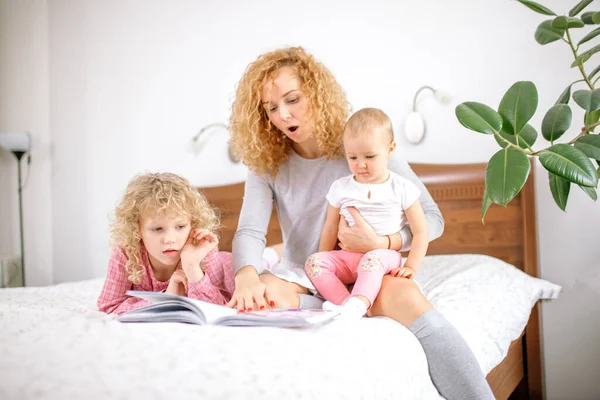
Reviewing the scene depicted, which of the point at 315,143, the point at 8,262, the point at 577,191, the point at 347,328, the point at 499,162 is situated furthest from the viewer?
the point at 8,262

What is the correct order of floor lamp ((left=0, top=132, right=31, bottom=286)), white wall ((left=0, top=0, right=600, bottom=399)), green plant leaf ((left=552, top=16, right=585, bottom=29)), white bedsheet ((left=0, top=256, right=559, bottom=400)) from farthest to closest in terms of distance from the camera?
1. floor lamp ((left=0, top=132, right=31, bottom=286))
2. white wall ((left=0, top=0, right=600, bottom=399))
3. green plant leaf ((left=552, top=16, right=585, bottom=29))
4. white bedsheet ((left=0, top=256, right=559, bottom=400))

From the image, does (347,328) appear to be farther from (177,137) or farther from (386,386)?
(177,137)

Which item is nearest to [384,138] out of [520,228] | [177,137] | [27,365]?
[27,365]

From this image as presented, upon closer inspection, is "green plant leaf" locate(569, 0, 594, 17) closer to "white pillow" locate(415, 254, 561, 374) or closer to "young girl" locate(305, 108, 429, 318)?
"young girl" locate(305, 108, 429, 318)

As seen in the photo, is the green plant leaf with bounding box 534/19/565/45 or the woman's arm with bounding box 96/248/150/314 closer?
the woman's arm with bounding box 96/248/150/314

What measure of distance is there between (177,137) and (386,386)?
2534mm

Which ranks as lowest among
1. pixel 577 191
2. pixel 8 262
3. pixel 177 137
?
pixel 8 262

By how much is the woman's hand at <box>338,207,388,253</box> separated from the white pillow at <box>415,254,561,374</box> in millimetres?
229

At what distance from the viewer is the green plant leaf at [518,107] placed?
135 cm

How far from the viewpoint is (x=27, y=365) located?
2.44 ft

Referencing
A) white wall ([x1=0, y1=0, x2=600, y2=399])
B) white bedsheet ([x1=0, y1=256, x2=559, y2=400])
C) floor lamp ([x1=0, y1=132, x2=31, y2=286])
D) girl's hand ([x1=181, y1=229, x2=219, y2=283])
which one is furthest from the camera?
floor lamp ([x1=0, y1=132, x2=31, y2=286])

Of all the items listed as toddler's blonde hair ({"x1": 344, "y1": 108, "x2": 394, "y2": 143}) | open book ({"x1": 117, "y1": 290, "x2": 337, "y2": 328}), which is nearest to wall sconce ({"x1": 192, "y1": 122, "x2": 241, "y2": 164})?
toddler's blonde hair ({"x1": 344, "y1": 108, "x2": 394, "y2": 143})

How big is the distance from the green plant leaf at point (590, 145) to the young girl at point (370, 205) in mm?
408

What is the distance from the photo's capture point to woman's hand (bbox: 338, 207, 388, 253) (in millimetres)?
1373
